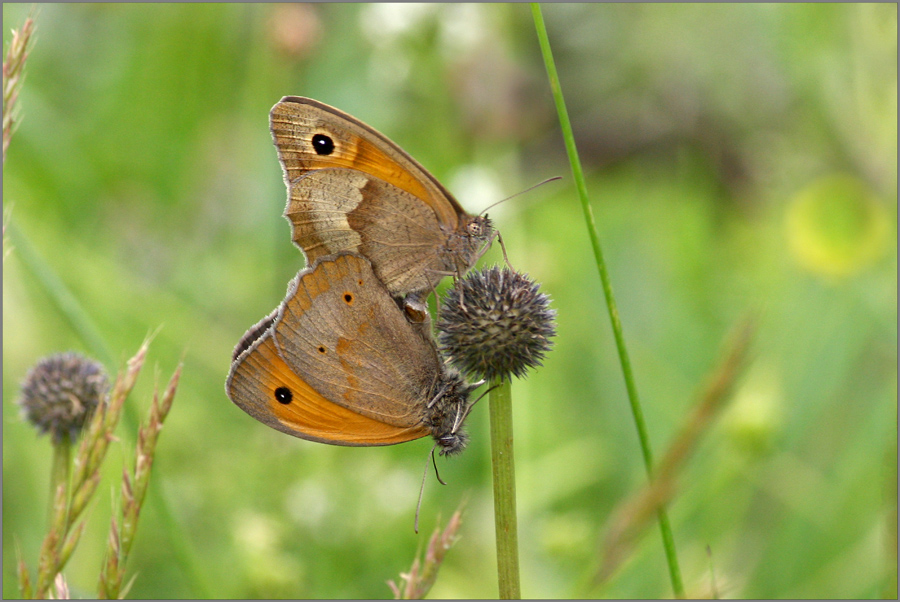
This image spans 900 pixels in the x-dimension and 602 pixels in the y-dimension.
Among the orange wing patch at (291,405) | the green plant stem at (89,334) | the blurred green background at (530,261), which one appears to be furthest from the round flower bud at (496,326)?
the green plant stem at (89,334)

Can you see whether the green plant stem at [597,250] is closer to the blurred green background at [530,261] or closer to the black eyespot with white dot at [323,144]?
the blurred green background at [530,261]

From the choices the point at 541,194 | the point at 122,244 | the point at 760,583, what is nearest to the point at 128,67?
the point at 122,244

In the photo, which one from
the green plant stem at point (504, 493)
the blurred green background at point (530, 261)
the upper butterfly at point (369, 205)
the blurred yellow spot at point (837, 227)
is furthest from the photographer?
the blurred yellow spot at point (837, 227)

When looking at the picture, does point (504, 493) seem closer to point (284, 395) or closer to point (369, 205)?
point (284, 395)

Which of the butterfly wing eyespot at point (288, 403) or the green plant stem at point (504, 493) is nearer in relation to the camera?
the green plant stem at point (504, 493)

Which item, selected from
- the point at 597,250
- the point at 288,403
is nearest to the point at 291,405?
the point at 288,403

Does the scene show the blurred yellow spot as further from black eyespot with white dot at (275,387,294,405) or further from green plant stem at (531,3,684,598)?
black eyespot with white dot at (275,387,294,405)
